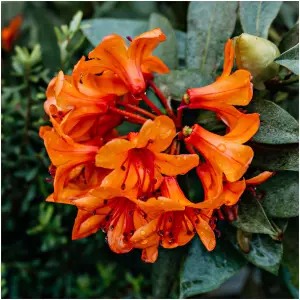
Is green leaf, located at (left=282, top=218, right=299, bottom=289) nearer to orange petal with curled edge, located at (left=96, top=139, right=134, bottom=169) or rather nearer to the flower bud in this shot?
the flower bud

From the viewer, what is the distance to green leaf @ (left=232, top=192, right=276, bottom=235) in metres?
0.82

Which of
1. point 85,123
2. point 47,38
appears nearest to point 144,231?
point 85,123

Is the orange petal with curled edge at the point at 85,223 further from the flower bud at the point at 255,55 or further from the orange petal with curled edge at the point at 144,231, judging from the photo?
the flower bud at the point at 255,55

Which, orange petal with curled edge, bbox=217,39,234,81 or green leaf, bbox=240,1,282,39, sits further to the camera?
green leaf, bbox=240,1,282,39

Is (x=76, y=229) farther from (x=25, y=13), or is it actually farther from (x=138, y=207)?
(x=25, y=13)

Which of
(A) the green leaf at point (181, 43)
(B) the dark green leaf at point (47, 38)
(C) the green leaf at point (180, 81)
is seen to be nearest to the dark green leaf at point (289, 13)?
(A) the green leaf at point (181, 43)

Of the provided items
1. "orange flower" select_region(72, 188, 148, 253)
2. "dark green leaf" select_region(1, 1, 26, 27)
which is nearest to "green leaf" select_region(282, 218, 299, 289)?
"orange flower" select_region(72, 188, 148, 253)

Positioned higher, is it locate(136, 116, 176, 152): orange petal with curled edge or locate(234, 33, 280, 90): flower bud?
locate(234, 33, 280, 90): flower bud

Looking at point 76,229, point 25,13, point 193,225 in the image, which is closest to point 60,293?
point 76,229

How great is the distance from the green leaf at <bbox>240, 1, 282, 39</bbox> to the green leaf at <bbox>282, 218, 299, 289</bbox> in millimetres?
328

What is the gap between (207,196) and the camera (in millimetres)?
744

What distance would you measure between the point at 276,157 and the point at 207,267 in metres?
0.22

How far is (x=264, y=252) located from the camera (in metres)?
0.90

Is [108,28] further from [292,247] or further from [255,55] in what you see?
[292,247]
